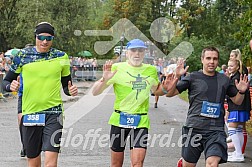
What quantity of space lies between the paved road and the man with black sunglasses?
225 centimetres

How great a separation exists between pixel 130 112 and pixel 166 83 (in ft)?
1.98

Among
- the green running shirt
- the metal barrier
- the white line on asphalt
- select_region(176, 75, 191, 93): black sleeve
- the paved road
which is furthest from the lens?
the metal barrier

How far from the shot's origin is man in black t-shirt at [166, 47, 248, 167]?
23.1 ft

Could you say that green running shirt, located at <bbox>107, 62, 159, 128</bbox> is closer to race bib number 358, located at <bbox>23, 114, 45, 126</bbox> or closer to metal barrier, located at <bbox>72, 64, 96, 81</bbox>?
race bib number 358, located at <bbox>23, 114, 45, 126</bbox>

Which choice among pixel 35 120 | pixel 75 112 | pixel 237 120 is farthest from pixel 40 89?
pixel 75 112

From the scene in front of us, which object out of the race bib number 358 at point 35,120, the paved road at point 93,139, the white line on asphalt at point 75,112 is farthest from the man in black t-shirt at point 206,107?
the white line on asphalt at point 75,112

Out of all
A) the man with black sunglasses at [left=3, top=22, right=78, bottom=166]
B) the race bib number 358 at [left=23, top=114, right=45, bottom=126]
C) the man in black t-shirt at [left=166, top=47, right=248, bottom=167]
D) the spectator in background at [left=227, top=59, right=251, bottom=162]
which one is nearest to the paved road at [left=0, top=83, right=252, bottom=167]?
the spectator in background at [left=227, top=59, right=251, bottom=162]

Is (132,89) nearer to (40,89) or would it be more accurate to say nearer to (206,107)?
(206,107)

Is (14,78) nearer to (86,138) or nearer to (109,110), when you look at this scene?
(86,138)

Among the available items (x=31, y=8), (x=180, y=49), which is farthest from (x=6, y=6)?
(x=180, y=49)

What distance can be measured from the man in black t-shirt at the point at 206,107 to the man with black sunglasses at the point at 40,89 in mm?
1481

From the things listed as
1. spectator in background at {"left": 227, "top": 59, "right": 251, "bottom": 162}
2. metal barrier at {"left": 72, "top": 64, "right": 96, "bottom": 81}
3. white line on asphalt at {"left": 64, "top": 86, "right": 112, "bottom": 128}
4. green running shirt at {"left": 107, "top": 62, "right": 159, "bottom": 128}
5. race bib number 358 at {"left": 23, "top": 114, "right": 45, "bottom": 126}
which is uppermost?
green running shirt at {"left": 107, "top": 62, "right": 159, "bottom": 128}

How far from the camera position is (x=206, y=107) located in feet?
23.1

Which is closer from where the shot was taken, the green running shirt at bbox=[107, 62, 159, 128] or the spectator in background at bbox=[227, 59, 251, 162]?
the green running shirt at bbox=[107, 62, 159, 128]
